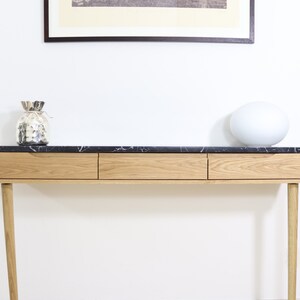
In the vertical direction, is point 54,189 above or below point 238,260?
above

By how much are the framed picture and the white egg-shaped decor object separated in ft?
1.35

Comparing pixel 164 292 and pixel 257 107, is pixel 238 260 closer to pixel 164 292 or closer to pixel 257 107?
pixel 164 292

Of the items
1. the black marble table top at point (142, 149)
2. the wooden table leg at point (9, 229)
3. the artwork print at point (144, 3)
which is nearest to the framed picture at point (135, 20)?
the artwork print at point (144, 3)

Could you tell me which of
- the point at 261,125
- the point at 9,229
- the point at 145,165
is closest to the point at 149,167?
the point at 145,165

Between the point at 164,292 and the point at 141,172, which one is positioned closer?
the point at 141,172

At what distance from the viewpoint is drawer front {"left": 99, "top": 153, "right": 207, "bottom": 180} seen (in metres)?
1.29

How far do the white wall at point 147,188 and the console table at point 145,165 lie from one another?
1.16ft

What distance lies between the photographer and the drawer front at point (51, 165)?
4.25 ft

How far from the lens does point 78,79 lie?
5.39 feet

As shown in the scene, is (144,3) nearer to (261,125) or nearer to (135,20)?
(135,20)

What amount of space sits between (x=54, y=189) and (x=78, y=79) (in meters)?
0.50

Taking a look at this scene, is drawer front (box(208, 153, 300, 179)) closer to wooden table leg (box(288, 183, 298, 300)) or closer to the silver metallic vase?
wooden table leg (box(288, 183, 298, 300))

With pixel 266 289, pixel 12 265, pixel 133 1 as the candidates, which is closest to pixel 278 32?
pixel 133 1

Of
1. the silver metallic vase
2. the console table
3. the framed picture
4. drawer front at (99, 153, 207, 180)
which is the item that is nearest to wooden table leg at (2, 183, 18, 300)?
the console table
